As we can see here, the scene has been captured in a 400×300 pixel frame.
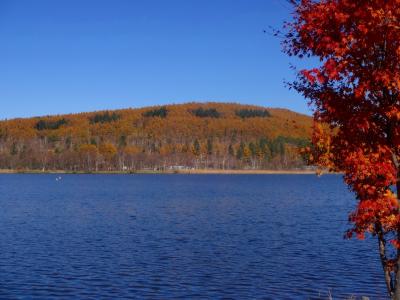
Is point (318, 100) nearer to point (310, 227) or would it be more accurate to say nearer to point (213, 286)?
point (213, 286)

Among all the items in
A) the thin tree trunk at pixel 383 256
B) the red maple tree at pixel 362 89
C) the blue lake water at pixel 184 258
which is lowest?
the blue lake water at pixel 184 258

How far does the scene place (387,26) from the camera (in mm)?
11398

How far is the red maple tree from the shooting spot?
11695 millimetres

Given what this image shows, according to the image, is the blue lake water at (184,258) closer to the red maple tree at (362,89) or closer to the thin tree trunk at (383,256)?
the thin tree trunk at (383,256)

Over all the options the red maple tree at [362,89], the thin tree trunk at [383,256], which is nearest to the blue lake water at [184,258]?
Answer: the thin tree trunk at [383,256]

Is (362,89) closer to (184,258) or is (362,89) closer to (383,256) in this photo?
(383,256)

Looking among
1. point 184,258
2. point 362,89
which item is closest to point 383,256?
point 362,89

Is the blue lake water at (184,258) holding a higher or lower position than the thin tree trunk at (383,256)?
lower

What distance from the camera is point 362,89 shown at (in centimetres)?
1184

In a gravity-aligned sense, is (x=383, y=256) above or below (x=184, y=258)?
above

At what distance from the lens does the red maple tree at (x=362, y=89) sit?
38.4 feet

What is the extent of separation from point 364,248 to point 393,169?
26.4 m

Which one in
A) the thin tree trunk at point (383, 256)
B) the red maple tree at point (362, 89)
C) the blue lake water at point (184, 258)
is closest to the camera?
the red maple tree at point (362, 89)

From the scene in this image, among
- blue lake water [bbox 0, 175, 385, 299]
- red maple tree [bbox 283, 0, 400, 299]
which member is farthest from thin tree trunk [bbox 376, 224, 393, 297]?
blue lake water [bbox 0, 175, 385, 299]
